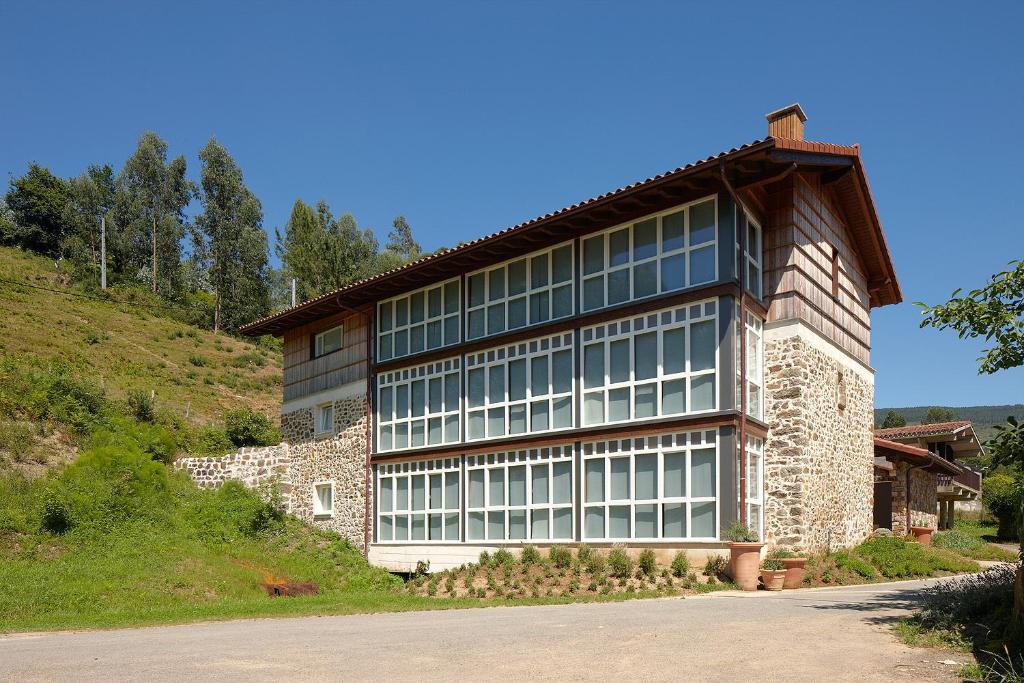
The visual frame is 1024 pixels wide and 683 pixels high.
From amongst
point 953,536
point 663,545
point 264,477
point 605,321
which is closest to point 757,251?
point 605,321

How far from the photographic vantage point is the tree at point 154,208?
2601 inches

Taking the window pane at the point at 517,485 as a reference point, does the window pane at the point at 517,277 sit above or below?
above

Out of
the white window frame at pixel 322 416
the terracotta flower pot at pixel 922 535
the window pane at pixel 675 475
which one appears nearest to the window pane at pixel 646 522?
the window pane at pixel 675 475

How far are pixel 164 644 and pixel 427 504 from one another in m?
13.9

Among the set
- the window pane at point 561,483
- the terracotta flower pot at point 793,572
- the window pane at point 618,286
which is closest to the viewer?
the terracotta flower pot at point 793,572

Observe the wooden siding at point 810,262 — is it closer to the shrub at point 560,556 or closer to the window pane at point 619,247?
the window pane at point 619,247

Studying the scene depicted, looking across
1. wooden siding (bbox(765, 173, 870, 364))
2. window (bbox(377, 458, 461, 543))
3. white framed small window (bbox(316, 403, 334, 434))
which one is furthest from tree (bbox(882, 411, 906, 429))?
window (bbox(377, 458, 461, 543))

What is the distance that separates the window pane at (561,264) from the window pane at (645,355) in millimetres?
2734

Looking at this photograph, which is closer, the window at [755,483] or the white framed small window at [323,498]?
the window at [755,483]

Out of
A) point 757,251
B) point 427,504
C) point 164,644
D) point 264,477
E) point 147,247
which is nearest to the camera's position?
point 164,644

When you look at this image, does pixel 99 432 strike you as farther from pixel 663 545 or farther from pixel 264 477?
pixel 663 545

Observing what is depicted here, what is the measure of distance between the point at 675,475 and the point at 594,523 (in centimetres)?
236

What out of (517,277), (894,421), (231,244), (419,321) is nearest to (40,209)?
(231,244)

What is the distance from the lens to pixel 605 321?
1991 cm
